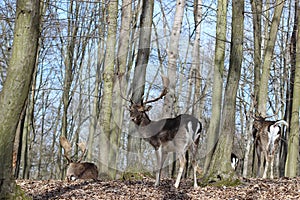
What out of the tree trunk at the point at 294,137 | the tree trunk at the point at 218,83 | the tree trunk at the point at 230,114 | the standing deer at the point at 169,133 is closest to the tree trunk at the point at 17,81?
the standing deer at the point at 169,133

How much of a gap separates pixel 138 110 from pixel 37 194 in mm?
3245

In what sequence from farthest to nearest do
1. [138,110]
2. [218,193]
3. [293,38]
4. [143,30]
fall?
[293,38] < [143,30] < [138,110] < [218,193]

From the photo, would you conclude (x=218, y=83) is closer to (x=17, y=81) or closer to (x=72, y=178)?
(x=72, y=178)

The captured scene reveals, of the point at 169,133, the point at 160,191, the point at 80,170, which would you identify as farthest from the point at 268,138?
the point at 80,170

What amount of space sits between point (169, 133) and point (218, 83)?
12.2 ft

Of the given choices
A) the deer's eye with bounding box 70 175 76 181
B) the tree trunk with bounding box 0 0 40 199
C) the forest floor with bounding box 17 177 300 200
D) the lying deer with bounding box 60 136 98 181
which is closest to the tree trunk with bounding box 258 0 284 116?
the forest floor with bounding box 17 177 300 200

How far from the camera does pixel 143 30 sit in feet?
39.8

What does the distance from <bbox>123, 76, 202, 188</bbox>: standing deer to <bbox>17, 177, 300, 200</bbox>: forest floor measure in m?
0.77

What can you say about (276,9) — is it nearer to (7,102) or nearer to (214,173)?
(214,173)

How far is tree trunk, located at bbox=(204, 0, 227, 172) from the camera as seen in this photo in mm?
13219

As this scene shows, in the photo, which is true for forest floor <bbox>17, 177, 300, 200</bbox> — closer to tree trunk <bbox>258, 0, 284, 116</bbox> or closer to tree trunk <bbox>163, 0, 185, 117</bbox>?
tree trunk <bbox>163, 0, 185, 117</bbox>

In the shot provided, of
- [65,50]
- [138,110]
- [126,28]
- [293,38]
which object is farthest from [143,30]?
[65,50]

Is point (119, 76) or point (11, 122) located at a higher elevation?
point (119, 76)

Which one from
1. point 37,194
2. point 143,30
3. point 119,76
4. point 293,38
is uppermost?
point 293,38
